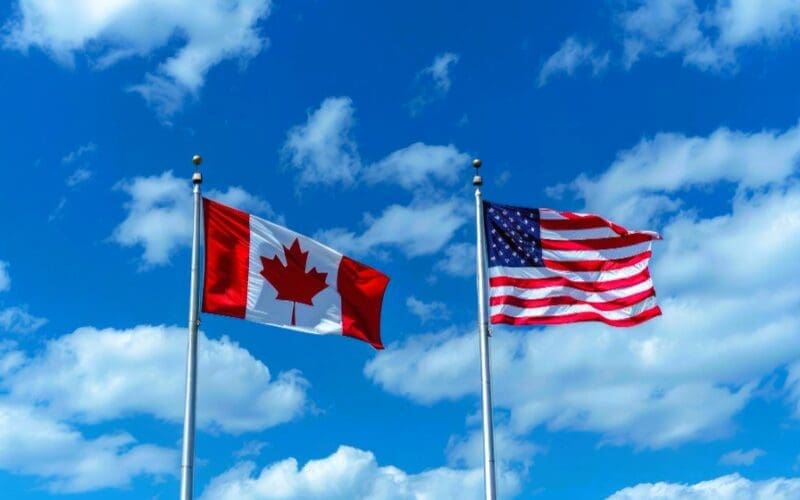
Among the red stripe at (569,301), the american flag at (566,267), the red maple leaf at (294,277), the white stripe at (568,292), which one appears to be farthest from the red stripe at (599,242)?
the red maple leaf at (294,277)

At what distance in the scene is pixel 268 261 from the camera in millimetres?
32844

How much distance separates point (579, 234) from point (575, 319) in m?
2.80

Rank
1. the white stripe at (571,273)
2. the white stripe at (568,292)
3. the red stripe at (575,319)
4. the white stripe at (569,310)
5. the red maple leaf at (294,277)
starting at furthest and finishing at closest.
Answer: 1. the white stripe at (571,273)
2. the white stripe at (568,292)
3. the white stripe at (569,310)
4. the red stripe at (575,319)
5. the red maple leaf at (294,277)

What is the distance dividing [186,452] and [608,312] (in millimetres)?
13818

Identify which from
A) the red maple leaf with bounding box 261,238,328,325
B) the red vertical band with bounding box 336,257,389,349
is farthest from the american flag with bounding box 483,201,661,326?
the red maple leaf with bounding box 261,238,328,325

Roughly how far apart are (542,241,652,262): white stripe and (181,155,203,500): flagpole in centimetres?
1080

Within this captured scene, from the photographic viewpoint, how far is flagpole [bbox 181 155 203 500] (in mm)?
28188

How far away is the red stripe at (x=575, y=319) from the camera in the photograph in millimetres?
33594

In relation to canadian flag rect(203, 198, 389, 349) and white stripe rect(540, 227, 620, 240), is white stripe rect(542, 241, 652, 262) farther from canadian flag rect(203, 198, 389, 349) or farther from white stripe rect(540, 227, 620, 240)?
canadian flag rect(203, 198, 389, 349)

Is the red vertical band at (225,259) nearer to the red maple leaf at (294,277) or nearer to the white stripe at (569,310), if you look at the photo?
the red maple leaf at (294,277)

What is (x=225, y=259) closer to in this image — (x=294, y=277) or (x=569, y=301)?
(x=294, y=277)

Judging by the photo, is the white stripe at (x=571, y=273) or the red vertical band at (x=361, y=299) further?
the white stripe at (x=571, y=273)

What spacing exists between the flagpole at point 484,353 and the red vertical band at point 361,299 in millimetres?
3302

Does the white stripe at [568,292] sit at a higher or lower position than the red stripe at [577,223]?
lower
